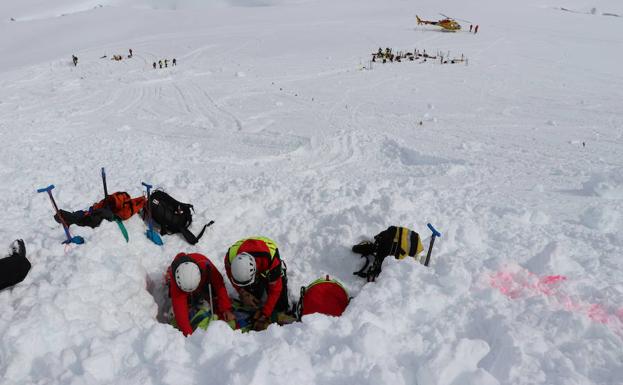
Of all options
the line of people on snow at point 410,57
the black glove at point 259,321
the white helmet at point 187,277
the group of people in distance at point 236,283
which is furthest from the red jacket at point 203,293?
the line of people on snow at point 410,57

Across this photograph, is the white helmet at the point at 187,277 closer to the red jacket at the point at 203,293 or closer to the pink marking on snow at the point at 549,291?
the red jacket at the point at 203,293

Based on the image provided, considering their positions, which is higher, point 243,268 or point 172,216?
point 243,268

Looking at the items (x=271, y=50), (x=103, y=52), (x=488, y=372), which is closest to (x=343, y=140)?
(x=488, y=372)

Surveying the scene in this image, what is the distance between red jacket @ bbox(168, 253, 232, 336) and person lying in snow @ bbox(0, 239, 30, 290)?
1.41 meters

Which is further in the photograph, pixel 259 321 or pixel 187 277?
pixel 259 321

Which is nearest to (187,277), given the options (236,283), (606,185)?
(236,283)

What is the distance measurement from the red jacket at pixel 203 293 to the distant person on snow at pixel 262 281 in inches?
6.7

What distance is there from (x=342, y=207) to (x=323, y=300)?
7.16ft

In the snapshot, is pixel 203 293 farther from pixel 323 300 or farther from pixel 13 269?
pixel 13 269

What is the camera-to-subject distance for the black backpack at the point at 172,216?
5.99 m

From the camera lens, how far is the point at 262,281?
5098 mm

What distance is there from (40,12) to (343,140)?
58685mm

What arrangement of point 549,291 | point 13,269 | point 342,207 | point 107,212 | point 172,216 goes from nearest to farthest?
1. point 13,269
2. point 549,291
3. point 107,212
4. point 172,216
5. point 342,207

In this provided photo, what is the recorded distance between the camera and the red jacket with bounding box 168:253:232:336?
457 centimetres
